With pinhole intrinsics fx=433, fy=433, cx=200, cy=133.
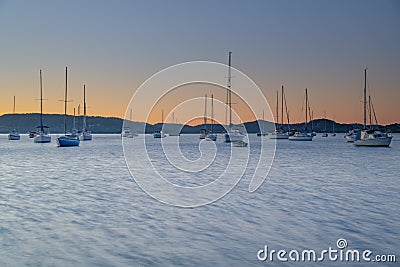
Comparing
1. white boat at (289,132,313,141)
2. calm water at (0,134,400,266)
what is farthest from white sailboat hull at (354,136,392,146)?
calm water at (0,134,400,266)

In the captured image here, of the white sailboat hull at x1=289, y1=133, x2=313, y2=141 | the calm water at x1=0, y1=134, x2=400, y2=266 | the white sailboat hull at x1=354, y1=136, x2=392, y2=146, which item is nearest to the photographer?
the calm water at x1=0, y1=134, x2=400, y2=266

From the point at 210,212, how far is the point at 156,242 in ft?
10.3

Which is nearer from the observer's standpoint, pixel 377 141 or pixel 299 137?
pixel 377 141

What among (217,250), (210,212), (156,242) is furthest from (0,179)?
(217,250)

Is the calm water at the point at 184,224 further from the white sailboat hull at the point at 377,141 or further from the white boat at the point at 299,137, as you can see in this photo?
the white boat at the point at 299,137

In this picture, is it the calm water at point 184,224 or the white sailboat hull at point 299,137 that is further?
the white sailboat hull at point 299,137

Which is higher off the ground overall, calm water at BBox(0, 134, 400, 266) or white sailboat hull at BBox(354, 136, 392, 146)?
white sailboat hull at BBox(354, 136, 392, 146)

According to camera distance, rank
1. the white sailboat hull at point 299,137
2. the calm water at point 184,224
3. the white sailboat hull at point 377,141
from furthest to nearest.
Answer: the white sailboat hull at point 299,137 → the white sailboat hull at point 377,141 → the calm water at point 184,224

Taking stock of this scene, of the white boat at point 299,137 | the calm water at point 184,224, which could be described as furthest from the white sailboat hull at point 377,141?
the calm water at point 184,224

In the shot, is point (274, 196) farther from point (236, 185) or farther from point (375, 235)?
point (375, 235)

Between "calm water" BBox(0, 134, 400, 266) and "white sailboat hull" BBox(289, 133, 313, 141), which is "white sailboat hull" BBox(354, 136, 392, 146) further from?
"calm water" BBox(0, 134, 400, 266)

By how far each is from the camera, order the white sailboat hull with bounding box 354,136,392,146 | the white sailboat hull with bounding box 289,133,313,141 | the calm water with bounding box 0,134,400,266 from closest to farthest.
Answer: the calm water with bounding box 0,134,400,266
the white sailboat hull with bounding box 354,136,392,146
the white sailboat hull with bounding box 289,133,313,141

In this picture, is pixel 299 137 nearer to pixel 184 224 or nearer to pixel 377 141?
pixel 377 141

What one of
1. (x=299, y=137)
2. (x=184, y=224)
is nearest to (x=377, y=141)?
(x=299, y=137)
